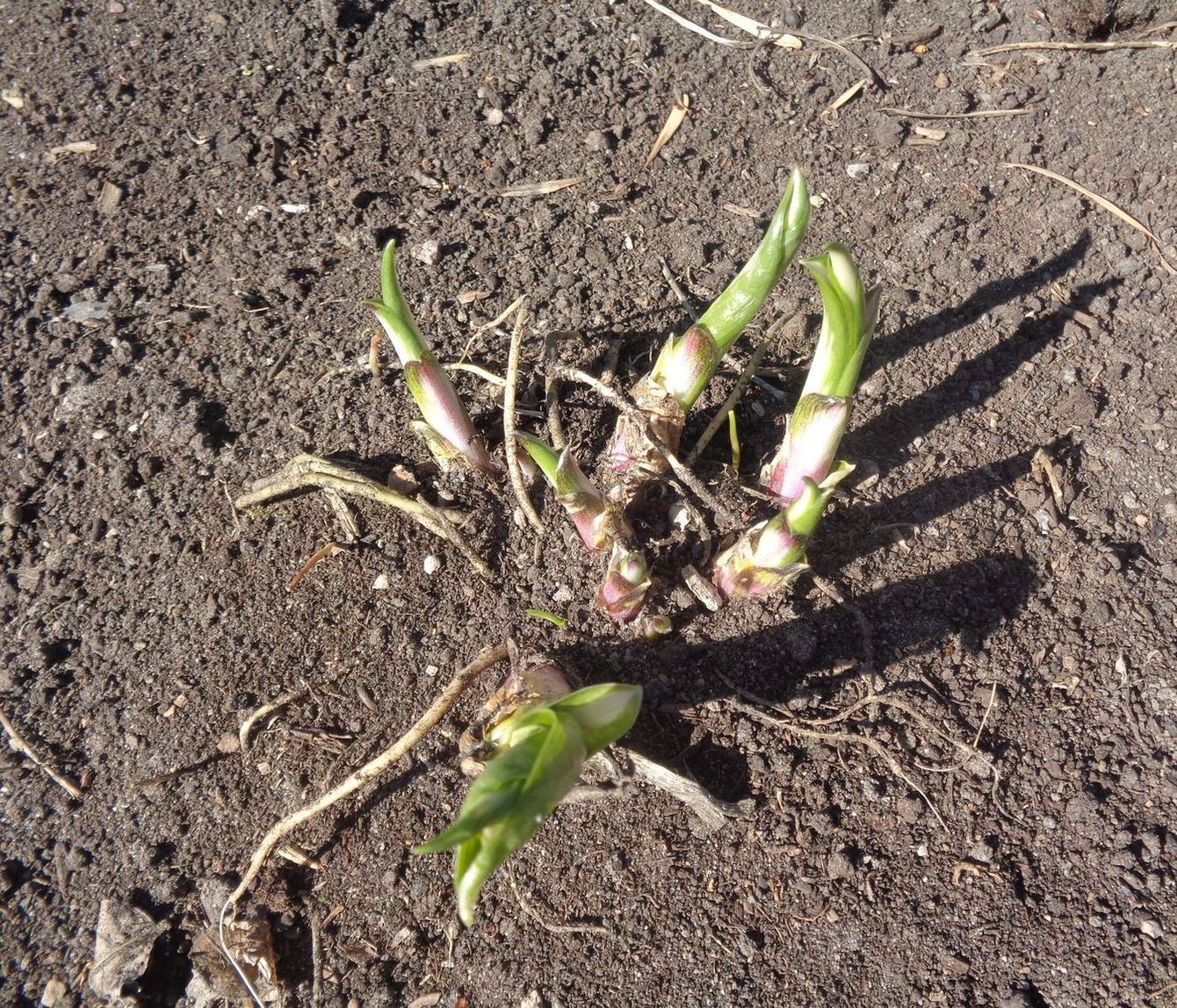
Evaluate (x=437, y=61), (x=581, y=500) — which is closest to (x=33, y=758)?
(x=581, y=500)

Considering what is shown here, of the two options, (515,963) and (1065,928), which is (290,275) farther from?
(1065,928)

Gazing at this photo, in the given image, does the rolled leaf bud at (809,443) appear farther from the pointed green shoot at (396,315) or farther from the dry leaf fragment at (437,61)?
the dry leaf fragment at (437,61)

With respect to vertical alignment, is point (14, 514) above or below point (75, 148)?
below

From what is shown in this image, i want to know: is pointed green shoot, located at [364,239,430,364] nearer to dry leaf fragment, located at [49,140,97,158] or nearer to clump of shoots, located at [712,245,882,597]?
clump of shoots, located at [712,245,882,597]

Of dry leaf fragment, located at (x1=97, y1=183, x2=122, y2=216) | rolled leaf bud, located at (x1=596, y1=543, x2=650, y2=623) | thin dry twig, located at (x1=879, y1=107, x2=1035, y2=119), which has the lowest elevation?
rolled leaf bud, located at (x1=596, y1=543, x2=650, y2=623)

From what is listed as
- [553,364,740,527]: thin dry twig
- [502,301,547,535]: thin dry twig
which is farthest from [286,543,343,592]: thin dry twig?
[553,364,740,527]: thin dry twig

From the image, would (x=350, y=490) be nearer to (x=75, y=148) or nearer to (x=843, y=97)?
(x=75, y=148)
